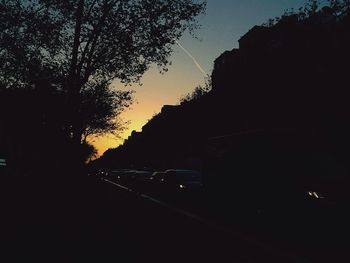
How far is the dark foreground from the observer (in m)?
6.82

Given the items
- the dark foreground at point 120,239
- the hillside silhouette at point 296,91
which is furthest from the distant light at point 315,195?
the hillside silhouette at point 296,91

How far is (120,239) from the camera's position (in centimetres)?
853

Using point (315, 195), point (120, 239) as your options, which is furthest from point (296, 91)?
point (120, 239)

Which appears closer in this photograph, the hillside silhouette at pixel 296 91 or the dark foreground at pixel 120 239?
the dark foreground at pixel 120 239

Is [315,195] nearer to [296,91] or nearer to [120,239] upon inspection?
[120,239]

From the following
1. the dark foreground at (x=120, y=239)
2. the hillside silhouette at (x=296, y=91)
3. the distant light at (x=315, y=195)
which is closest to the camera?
the dark foreground at (x=120, y=239)

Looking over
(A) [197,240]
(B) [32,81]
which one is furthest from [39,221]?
(B) [32,81]

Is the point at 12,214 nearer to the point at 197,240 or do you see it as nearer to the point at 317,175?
the point at 197,240

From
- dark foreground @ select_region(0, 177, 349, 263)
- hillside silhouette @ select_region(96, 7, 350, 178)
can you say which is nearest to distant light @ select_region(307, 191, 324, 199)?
dark foreground @ select_region(0, 177, 349, 263)

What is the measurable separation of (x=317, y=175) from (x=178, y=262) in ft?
20.3

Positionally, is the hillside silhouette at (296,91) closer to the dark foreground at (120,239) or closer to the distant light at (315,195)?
the distant light at (315,195)

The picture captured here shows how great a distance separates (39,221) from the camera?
1039 centimetres

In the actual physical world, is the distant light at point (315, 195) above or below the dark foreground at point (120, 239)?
above

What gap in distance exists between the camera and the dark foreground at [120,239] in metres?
6.82
